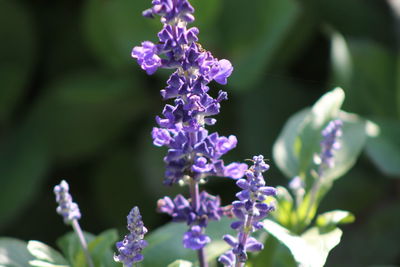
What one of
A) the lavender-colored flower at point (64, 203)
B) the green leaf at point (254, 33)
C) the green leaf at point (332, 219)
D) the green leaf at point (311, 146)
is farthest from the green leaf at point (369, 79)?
the lavender-colored flower at point (64, 203)

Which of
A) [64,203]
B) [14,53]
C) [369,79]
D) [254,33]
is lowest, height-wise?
[369,79]

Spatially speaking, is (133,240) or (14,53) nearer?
(133,240)

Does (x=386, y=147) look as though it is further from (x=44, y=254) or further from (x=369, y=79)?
(x=44, y=254)

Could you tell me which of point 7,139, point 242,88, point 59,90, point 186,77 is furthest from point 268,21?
point 186,77

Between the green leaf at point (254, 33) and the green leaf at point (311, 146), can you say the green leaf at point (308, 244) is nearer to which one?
the green leaf at point (311, 146)

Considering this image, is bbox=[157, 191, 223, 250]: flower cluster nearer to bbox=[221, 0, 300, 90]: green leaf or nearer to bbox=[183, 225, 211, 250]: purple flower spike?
bbox=[183, 225, 211, 250]: purple flower spike

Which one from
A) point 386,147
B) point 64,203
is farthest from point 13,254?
point 386,147

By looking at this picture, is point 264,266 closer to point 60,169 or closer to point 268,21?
point 268,21
